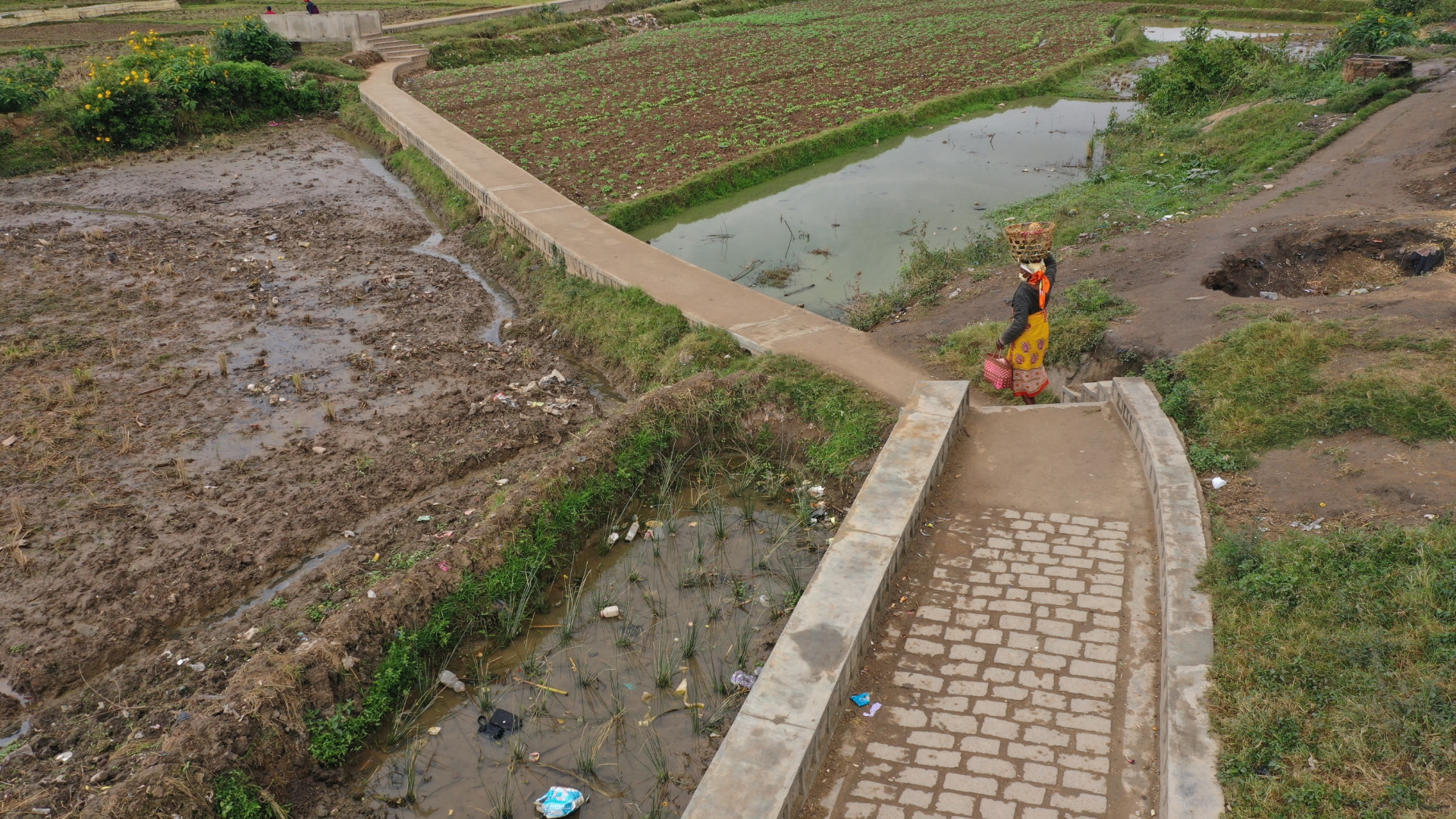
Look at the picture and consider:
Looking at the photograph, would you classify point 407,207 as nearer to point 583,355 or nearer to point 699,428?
point 583,355

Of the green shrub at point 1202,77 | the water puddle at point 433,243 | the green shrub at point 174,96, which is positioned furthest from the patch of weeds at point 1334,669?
the green shrub at point 174,96

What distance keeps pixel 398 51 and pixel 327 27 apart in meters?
2.11

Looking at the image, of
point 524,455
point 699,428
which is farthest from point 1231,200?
point 524,455

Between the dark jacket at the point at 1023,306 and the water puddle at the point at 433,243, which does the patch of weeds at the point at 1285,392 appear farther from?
the water puddle at the point at 433,243

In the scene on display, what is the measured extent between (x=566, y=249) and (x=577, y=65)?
50.0 ft

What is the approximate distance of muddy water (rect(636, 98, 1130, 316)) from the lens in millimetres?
11680

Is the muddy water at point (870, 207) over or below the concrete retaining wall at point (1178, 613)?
below

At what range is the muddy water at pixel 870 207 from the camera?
11680mm

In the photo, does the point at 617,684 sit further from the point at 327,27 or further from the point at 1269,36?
the point at 1269,36

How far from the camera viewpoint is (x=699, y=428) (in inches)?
314

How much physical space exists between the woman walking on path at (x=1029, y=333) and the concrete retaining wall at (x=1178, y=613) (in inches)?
23.0

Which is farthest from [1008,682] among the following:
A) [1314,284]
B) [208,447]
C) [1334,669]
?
[208,447]

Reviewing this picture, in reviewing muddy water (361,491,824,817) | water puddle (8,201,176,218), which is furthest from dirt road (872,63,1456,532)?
water puddle (8,201,176,218)

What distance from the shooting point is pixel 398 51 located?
25.9m
